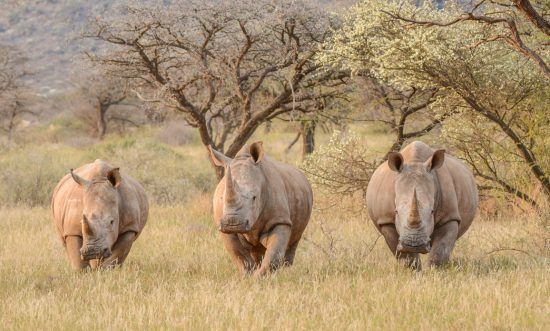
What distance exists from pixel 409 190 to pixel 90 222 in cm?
302

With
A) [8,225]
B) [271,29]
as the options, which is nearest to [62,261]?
[8,225]

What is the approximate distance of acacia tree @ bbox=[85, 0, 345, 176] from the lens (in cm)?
1230

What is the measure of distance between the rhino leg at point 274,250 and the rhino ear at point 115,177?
1.73 m

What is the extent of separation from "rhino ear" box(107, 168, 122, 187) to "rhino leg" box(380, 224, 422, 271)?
2693 millimetres

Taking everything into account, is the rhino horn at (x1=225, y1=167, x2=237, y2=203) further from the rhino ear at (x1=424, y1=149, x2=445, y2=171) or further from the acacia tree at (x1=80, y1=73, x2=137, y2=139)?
the acacia tree at (x1=80, y1=73, x2=137, y2=139)

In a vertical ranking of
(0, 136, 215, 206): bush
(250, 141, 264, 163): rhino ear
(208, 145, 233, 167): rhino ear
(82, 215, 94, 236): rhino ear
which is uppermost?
(250, 141, 264, 163): rhino ear

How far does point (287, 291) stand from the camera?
6609 millimetres

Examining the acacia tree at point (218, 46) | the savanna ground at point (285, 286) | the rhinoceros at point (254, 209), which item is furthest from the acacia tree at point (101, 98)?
the rhinoceros at point (254, 209)

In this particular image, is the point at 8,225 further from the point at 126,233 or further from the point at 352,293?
the point at 352,293

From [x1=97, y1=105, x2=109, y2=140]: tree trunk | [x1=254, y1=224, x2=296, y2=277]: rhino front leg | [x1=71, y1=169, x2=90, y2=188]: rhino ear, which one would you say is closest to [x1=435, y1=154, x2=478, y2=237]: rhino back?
[x1=254, y1=224, x2=296, y2=277]: rhino front leg

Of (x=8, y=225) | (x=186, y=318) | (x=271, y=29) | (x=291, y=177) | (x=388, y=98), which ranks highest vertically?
(x=271, y=29)

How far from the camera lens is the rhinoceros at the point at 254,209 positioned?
22.4 ft

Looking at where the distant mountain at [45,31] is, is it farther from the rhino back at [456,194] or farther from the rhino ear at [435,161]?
the rhino ear at [435,161]

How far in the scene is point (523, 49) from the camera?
26.5 feet
